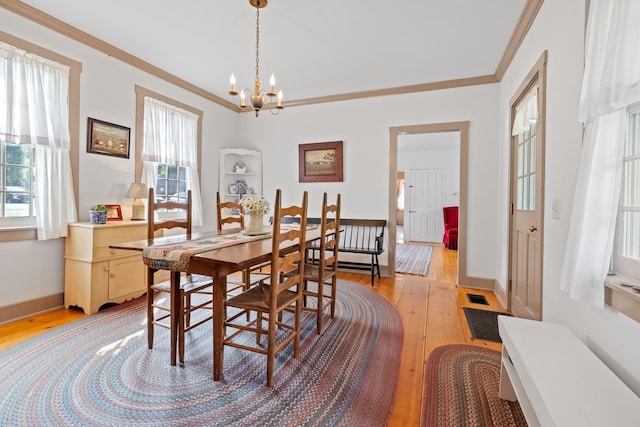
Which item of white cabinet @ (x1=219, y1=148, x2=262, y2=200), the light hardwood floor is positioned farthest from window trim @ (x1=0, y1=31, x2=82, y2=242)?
white cabinet @ (x1=219, y1=148, x2=262, y2=200)

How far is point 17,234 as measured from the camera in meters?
2.46

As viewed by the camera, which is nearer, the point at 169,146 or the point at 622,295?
the point at 622,295

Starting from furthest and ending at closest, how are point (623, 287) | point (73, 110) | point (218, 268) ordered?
point (73, 110)
point (218, 268)
point (623, 287)

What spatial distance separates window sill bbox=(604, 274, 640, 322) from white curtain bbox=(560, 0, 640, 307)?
0.12ft

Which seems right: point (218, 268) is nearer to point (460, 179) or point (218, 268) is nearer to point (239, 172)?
point (460, 179)

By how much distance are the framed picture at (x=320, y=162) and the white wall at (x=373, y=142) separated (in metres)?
0.09

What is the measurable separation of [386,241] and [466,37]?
2.59m

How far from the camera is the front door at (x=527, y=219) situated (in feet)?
6.93

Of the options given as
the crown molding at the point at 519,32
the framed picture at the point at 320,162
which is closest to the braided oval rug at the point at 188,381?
the framed picture at the point at 320,162

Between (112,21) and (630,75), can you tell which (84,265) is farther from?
(630,75)

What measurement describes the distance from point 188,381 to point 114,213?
2.25 m

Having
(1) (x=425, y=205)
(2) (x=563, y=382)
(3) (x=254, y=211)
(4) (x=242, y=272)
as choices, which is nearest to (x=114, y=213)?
(4) (x=242, y=272)

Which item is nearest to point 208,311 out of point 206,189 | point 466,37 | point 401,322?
point 401,322

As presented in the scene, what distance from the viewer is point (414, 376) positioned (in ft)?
5.87
